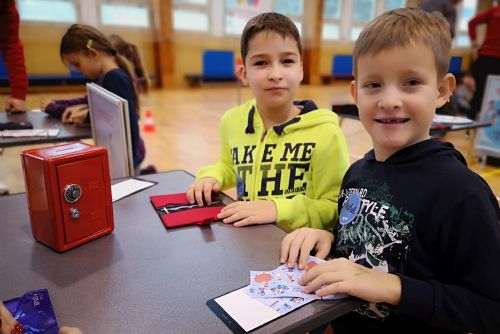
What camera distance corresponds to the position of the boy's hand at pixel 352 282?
0.68 meters

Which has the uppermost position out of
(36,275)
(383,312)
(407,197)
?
(407,197)

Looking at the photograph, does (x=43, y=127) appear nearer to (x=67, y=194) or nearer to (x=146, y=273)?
(x=67, y=194)

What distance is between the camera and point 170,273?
760 mm

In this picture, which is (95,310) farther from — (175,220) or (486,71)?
(486,71)

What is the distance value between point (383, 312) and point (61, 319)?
25.3 inches

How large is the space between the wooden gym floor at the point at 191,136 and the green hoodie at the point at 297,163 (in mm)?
213

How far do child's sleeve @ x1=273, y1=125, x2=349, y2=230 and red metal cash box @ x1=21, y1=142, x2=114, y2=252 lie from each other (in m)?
0.48

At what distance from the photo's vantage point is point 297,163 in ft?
4.09

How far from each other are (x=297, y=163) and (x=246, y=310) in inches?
26.4

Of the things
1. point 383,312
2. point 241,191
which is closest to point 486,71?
point 241,191

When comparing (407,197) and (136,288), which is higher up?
(407,197)

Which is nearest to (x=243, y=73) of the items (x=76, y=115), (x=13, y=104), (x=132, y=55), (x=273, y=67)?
(x=273, y=67)

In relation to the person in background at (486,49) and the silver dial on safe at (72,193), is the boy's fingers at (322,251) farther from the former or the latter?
the person in background at (486,49)

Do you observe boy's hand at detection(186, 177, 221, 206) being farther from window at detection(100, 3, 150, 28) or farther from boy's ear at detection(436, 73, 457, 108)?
window at detection(100, 3, 150, 28)
